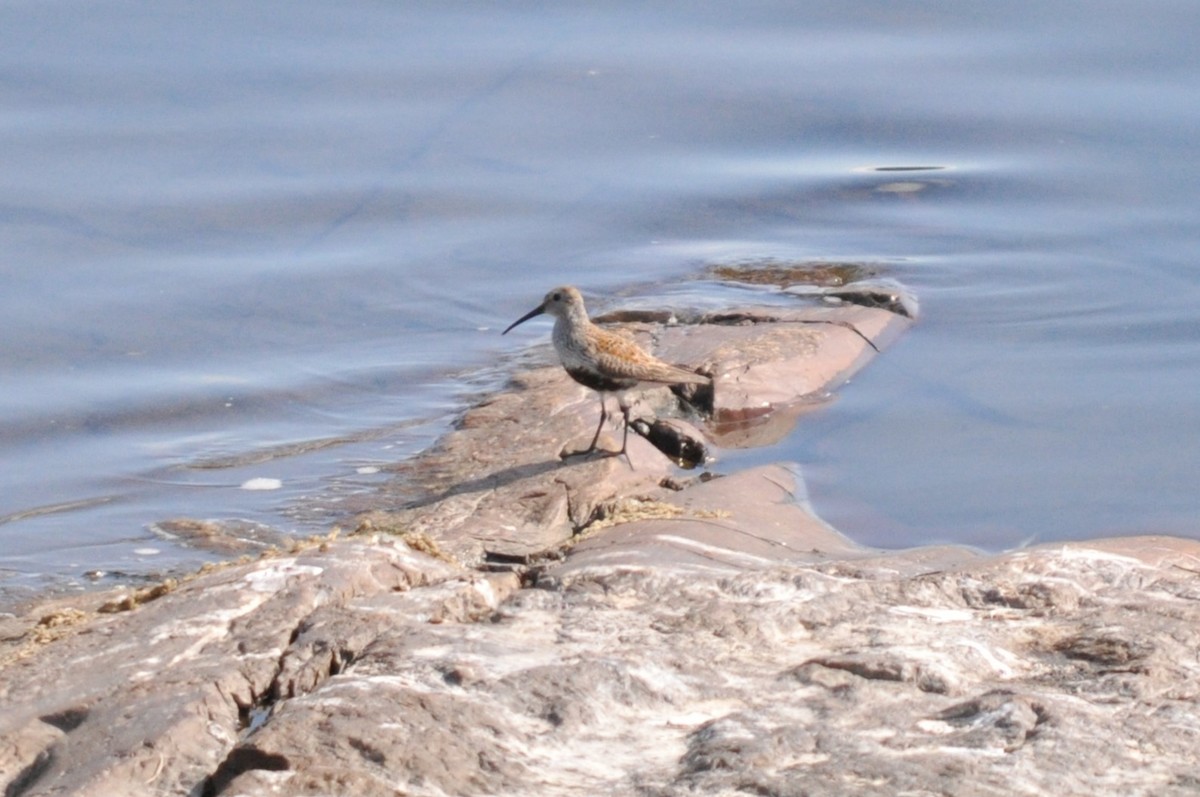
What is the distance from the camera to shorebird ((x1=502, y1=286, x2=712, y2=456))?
6.86 meters

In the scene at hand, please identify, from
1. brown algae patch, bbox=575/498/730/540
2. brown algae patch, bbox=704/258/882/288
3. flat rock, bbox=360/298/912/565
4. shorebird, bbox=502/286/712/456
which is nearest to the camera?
A: brown algae patch, bbox=575/498/730/540

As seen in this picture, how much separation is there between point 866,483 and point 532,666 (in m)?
3.28

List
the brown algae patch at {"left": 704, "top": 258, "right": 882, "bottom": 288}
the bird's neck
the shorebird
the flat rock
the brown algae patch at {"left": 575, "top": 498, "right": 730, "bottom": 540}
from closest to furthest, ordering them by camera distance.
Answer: the brown algae patch at {"left": 575, "top": 498, "right": 730, "bottom": 540} < the flat rock < the shorebird < the bird's neck < the brown algae patch at {"left": 704, "top": 258, "right": 882, "bottom": 288}

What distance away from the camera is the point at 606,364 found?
6840 millimetres

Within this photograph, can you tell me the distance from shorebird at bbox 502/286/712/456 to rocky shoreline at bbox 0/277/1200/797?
5.28 ft

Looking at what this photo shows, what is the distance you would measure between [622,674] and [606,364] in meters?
3.22

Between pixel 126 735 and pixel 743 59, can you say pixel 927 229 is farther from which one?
pixel 126 735

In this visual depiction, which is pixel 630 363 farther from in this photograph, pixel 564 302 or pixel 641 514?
pixel 641 514

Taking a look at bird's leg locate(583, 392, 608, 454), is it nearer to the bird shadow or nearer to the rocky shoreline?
the bird shadow

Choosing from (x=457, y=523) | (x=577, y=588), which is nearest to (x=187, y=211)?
(x=457, y=523)

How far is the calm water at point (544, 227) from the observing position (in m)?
7.09

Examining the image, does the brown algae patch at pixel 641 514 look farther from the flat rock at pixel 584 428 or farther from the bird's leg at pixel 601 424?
the bird's leg at pixel 601 424

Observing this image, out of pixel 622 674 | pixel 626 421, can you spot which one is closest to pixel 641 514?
pixel 626 421

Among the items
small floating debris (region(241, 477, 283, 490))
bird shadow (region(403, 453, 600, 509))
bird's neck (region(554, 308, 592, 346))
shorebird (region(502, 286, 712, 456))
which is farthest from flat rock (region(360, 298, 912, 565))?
small floating debris (region(241, 477, 283, 490))
